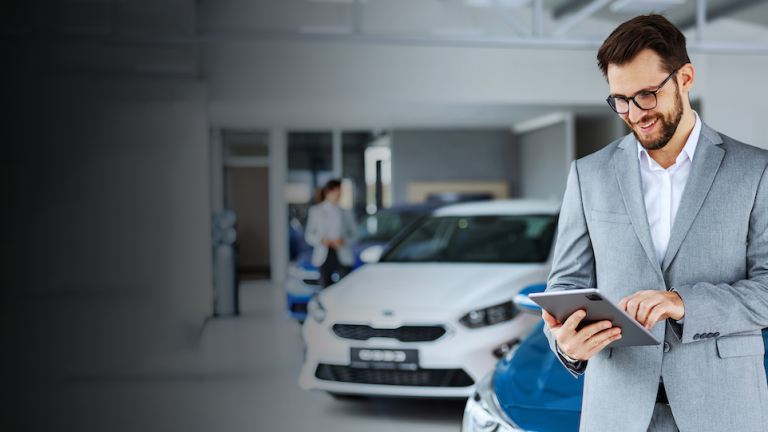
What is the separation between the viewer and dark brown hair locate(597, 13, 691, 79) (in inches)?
48.4

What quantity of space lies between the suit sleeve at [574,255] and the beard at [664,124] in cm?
17

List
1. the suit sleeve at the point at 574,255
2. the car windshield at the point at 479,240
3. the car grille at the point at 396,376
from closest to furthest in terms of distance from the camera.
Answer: the suit sleeve at the point at 574,255 → the car grille at the point at 396,376 → the car windshield at the point at 479,240

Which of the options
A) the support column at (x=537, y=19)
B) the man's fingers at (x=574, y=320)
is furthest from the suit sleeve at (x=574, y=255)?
the support column at (x=537, y=19)

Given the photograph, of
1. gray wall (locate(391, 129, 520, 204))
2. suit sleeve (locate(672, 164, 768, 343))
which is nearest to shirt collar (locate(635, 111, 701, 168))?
suit sleeve (locate(672, 164, 768, 343))

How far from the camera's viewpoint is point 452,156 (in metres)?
11.8

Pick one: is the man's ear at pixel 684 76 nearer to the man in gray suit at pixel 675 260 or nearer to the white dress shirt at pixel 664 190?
the man in gray suit at pixel 675 260

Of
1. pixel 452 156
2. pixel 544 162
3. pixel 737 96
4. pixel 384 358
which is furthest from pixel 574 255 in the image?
pixel 452 156

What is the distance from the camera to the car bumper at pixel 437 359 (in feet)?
11.2

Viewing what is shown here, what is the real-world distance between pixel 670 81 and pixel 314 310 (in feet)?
9.64

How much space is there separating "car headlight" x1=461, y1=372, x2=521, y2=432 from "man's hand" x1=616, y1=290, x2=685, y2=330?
2.81ft

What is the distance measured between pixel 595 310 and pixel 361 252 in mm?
5351

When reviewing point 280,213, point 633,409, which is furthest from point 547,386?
point 280,213

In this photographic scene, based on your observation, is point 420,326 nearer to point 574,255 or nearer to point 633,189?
point 574,255

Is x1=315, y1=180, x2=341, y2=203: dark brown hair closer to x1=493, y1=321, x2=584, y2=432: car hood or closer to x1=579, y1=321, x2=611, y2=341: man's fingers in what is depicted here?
x1=493, y1=321, x2=584, y2=432: car hood
